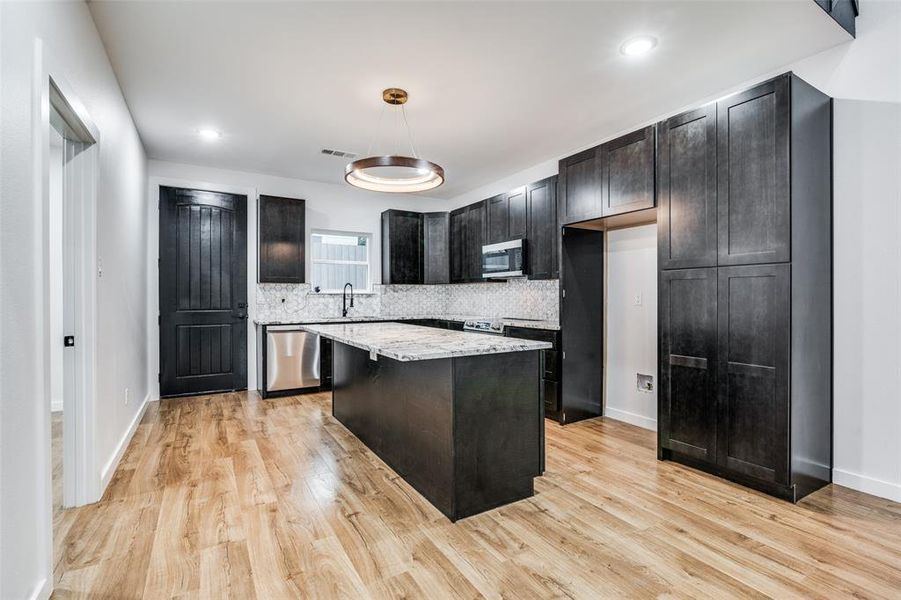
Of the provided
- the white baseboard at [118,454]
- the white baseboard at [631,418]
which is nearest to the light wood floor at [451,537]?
the white baseboard at [118,454]

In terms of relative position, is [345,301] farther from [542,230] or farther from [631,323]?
[631,323]

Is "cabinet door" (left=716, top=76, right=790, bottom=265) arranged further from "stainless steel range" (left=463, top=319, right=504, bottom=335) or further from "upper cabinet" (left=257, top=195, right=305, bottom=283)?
"upper cabinet" (left=257, top=195, right=305, bottom=283)

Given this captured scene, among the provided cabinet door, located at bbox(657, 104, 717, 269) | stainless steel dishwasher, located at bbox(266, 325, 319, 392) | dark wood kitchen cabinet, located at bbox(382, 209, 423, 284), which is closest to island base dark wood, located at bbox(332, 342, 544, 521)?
cabinet door, located at bbox(657, 104, 717, 269)

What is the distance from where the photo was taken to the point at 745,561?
199 cm

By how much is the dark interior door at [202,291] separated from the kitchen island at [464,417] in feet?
10.2

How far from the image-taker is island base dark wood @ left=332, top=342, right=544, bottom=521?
2377mm

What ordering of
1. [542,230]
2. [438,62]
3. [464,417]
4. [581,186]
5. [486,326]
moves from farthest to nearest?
1. [486,326]
2. [542,230]
3. [581,186]
4. [438,62]
5. [464,417]

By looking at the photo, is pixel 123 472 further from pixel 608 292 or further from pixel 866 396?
pixel 866 396

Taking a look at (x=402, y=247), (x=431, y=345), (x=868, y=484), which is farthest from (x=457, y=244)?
(x=868, y=484)

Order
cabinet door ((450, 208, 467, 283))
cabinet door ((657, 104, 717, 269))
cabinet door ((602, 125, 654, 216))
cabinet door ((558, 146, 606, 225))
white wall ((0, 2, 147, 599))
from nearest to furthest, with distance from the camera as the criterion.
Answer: white wall ((0, 2, 147, 599)) < cabinet door ((657, 104, 717, 269)) < cabinet door ((602, 125, 654, 216)) < cabinet door ((558, 146, 606, 225)) < cabinet door ((450, 208, 467, 283))

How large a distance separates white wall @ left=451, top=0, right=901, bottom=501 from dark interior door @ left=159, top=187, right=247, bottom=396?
18.8 ft

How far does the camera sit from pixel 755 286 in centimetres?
271

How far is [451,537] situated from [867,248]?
9.75 feet

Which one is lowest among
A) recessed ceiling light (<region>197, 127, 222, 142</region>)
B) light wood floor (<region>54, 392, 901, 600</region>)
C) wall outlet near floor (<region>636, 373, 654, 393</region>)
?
light wood floor (<region>54, 392, 901, 600</region>)
